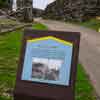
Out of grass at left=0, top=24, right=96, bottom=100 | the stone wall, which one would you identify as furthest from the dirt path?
the stone wall

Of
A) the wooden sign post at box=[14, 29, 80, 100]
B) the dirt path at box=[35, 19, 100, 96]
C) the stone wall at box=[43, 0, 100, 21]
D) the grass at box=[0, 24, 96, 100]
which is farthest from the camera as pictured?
the stone wall at box=[43, 0, 100, 21]

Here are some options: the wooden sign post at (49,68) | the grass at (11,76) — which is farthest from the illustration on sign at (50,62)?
the grass at (11,76)

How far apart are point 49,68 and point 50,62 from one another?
0.32 feet

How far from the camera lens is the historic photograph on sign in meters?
7.09

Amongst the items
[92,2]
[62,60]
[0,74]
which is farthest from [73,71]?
[92,2]

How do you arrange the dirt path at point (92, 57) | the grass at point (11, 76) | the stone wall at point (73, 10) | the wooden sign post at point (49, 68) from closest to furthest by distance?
the wooden sign post at point (49, 68) → the grass at point (11, 76) → the dirt path at point (92, 57) → the stone wall at point (73, 10)

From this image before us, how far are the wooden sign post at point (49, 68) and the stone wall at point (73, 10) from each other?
28.2m

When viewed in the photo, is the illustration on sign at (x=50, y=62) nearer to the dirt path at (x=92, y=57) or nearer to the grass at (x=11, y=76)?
the grass at (x=11, y=76)

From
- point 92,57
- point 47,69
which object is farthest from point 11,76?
point 92,57

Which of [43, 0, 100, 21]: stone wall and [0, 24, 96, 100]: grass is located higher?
[43, 0, 100, 21]: stone wall

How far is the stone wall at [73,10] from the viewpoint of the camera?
36.2m

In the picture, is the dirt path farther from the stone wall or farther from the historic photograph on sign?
the stone wall

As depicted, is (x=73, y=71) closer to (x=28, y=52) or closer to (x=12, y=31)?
(x=28, y=52)

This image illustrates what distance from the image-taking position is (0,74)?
1073 centimetres
